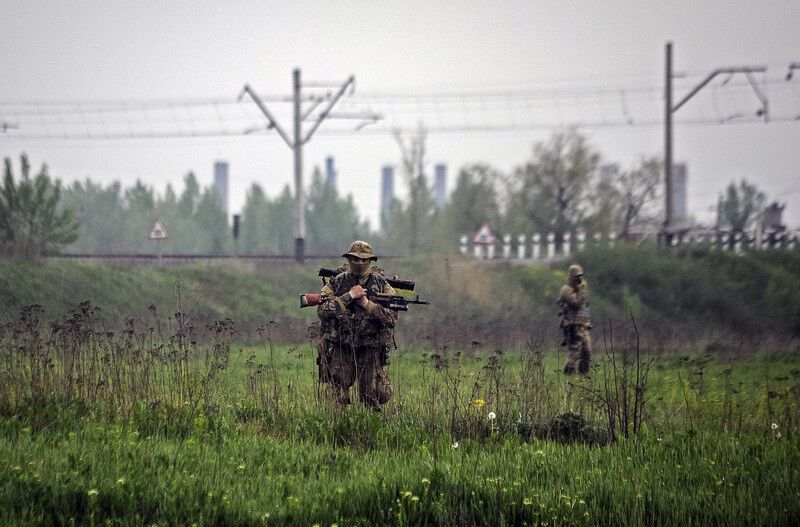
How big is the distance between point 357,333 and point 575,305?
685 cm

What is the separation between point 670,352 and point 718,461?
12.2m

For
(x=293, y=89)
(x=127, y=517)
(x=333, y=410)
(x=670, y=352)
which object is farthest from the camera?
(x=293, y=89)

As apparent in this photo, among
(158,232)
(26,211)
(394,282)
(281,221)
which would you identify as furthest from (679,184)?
(394,282)

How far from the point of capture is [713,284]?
28750 mm

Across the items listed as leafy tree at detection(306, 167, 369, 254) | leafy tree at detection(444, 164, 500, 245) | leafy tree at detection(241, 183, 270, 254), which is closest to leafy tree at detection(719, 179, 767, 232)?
leafy tree at detection(444, 164, 500, 245)

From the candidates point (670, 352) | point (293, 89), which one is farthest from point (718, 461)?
point (293, 89)

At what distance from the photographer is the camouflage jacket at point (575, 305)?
15828mm

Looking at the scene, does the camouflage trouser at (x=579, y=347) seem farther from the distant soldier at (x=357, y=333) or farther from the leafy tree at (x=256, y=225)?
the leafy tree at (x=256, y=225)

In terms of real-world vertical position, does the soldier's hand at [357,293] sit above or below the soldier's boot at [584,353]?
above

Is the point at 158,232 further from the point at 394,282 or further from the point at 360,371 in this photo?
the point at 360,371

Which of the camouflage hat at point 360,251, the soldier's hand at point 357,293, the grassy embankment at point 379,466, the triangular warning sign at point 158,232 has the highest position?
the triangular warning sign at point 158,232

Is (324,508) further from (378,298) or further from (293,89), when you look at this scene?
(293,89)

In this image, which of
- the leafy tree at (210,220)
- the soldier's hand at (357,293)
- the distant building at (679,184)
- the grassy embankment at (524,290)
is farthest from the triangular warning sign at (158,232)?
the leafy tree at (210,220)

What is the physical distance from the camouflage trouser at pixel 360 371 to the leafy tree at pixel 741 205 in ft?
141
